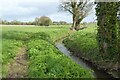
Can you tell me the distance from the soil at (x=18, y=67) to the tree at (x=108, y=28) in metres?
5.52

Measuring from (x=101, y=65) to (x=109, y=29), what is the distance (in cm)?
251

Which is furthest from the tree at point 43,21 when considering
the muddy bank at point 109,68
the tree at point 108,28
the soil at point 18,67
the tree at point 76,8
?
the tree at point 108,28

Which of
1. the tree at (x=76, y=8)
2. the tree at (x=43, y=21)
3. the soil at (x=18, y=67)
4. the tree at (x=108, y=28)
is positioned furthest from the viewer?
the tree at (x=43, y=21)

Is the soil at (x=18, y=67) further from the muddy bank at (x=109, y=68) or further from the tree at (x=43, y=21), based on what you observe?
the tree at (x=43, y=21)

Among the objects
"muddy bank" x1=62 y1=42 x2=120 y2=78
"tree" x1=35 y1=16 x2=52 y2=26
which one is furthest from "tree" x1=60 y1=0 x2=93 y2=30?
"muddy bank" x1=62 y1=42 x2=120 y2=78

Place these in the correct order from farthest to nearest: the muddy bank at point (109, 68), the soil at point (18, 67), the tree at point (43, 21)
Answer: the tree at point (43, 21) → the muddy bank at point (109, 68) → the soil at point (18, 67)

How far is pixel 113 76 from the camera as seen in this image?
1811 cm

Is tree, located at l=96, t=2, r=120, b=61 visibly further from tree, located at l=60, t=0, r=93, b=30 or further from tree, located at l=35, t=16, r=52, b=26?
tree, located at l=35, t=16, r=52, b=26

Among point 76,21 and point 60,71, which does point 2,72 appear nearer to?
point 60,71

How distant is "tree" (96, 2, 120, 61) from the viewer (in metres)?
19.5

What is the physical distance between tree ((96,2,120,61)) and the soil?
552cm

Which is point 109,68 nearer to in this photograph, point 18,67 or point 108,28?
point 108,28

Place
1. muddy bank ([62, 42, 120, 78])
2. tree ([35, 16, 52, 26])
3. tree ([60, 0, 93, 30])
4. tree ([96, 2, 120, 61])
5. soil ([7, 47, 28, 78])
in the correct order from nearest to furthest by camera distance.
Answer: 1. soil ([7, 47, 28, 78])
2. muddy bank ([62, 42, 120, 78])
3. tree ([96, 2, 120, 61])
4. tree ([60, 0, 93, 30])
5. tree ([35, 16, 52, 26])

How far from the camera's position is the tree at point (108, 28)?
1953 centimetres
